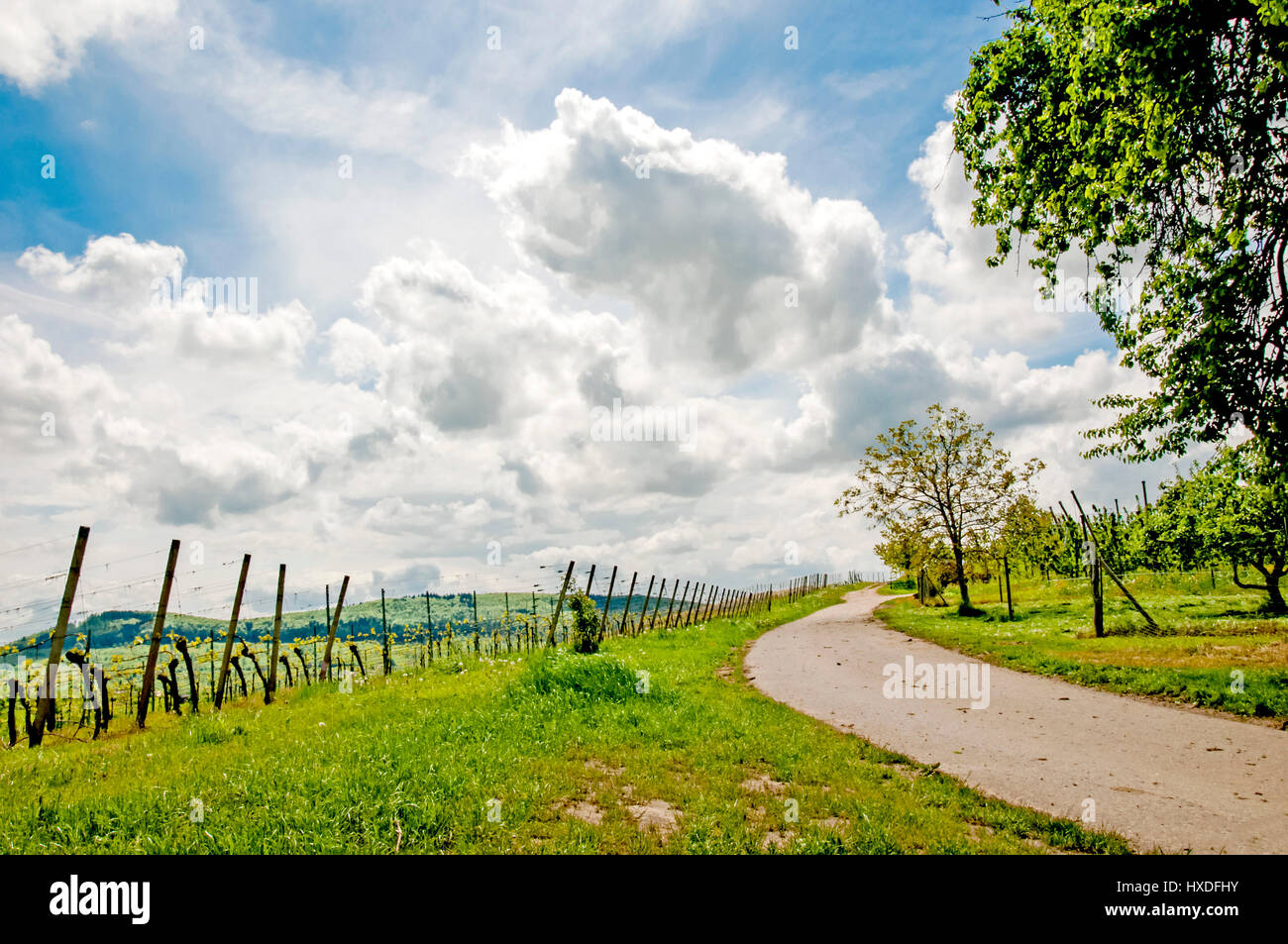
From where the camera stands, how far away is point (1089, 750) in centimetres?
829

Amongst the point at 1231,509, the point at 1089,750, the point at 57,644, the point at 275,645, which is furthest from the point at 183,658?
the point at 1231,509

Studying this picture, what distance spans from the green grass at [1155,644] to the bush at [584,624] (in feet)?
36.8

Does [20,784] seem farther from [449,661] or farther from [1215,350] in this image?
[1215,350]

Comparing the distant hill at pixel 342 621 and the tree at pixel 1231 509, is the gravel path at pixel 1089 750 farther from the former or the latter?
the distant hill at pixel 342 621

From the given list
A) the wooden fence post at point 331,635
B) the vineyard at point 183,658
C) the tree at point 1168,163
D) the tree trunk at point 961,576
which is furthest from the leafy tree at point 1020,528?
the wooden fence post at point 331,635

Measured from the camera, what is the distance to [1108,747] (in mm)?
8352

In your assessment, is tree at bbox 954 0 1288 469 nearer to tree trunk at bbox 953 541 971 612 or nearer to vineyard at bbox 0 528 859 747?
vineyard at bbox 0 528 859 747

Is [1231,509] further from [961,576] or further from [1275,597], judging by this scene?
[961,576]

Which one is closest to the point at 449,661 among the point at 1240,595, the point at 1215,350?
the point at 1215,350

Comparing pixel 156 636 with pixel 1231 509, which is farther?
pixel 1231 509

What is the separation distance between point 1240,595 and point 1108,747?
2945cm

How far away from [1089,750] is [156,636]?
14.8 meters
